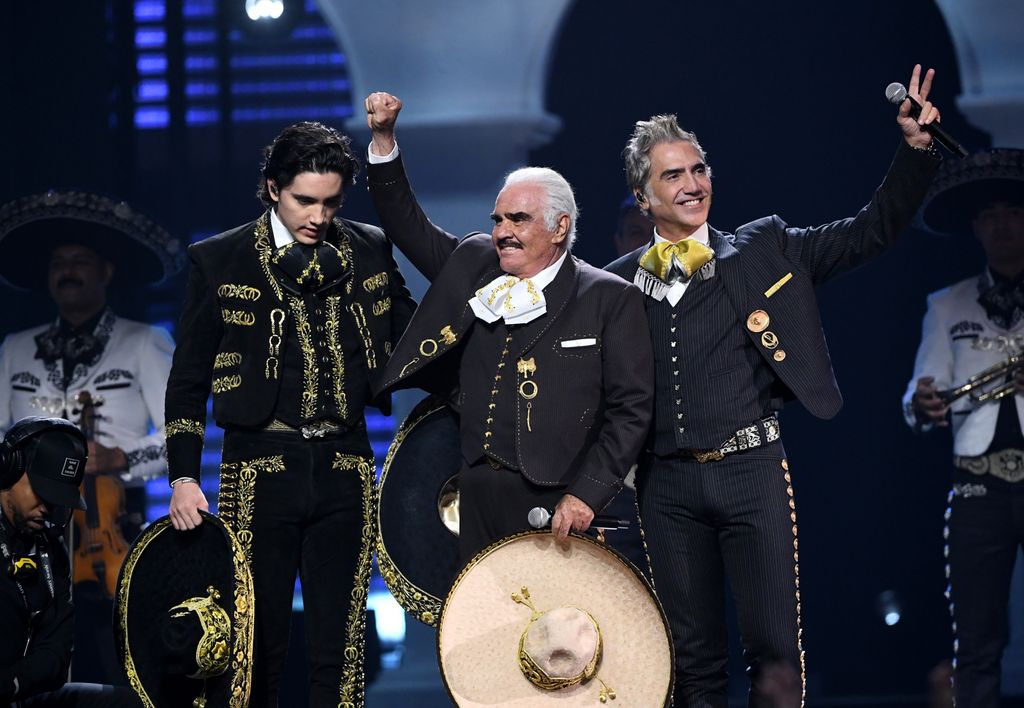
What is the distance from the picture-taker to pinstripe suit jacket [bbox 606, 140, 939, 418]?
431 cm

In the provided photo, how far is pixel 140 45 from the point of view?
734 centimetres

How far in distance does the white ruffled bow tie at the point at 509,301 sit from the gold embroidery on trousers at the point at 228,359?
0.70 meters

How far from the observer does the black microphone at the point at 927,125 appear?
161 inches

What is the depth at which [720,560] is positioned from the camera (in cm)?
443

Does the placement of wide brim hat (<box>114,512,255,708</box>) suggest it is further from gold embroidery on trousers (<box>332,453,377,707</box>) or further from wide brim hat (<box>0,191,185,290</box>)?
wide brim hat (<box>0,191,185,290</box>)

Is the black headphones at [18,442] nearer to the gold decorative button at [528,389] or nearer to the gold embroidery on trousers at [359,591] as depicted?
the gold embroidery on trousers at [359,591]

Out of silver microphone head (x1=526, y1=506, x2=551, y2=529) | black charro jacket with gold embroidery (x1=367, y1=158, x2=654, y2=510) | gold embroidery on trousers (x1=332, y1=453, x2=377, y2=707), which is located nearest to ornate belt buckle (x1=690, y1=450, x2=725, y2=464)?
black charro jacket with gold embroidery (x1=367, y1=158, x2=654, y2=510)

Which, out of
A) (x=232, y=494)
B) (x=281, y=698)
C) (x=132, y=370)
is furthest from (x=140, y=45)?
(x=232, y=494)

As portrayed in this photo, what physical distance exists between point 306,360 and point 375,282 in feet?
1.13

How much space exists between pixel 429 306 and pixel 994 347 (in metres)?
2.77

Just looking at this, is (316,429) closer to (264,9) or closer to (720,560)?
(720,560)

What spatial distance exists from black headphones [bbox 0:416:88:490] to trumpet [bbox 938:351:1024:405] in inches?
136

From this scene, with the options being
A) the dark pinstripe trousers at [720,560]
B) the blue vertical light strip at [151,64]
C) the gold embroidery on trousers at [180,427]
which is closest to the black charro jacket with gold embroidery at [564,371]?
the dark pinstripe trousers at [720,560]

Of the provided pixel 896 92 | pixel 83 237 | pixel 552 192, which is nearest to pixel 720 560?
pixel 552 192
